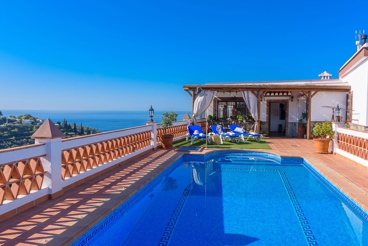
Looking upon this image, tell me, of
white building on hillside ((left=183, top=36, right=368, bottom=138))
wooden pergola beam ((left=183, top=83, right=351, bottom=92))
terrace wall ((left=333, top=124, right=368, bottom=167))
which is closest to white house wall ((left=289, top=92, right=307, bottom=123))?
white building on hillside ((left=183, top=36, right=368, bottom=138))

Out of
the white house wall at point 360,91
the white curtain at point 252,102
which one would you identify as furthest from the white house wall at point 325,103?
the white curtain at point 252,102

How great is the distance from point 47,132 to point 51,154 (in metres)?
0.39

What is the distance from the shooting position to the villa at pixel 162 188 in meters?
3.63

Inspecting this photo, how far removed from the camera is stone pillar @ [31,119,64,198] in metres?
4.43

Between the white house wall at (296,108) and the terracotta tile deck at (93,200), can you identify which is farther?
the white house wall at (296,108)

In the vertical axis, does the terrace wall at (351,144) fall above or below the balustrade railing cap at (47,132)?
below

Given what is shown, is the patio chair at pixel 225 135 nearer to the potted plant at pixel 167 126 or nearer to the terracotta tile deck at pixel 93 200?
the potted plant at pixel 167 126

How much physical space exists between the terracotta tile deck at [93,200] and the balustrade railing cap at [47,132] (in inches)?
44.0

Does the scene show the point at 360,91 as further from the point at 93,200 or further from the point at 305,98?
the point at 93,200

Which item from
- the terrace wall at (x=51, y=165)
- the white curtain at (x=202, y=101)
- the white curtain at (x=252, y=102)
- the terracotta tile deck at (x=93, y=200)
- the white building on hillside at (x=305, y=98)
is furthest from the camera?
the white curtain at (x=252, y=102)

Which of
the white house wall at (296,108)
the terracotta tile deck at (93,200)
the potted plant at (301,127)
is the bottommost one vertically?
the terracotta tile deck at (93,200)

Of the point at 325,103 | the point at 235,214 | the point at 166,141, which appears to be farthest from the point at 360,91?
the point at 235,214

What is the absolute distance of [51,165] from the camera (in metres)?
4.45

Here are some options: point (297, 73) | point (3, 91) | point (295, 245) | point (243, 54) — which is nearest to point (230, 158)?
point (295, 245)
